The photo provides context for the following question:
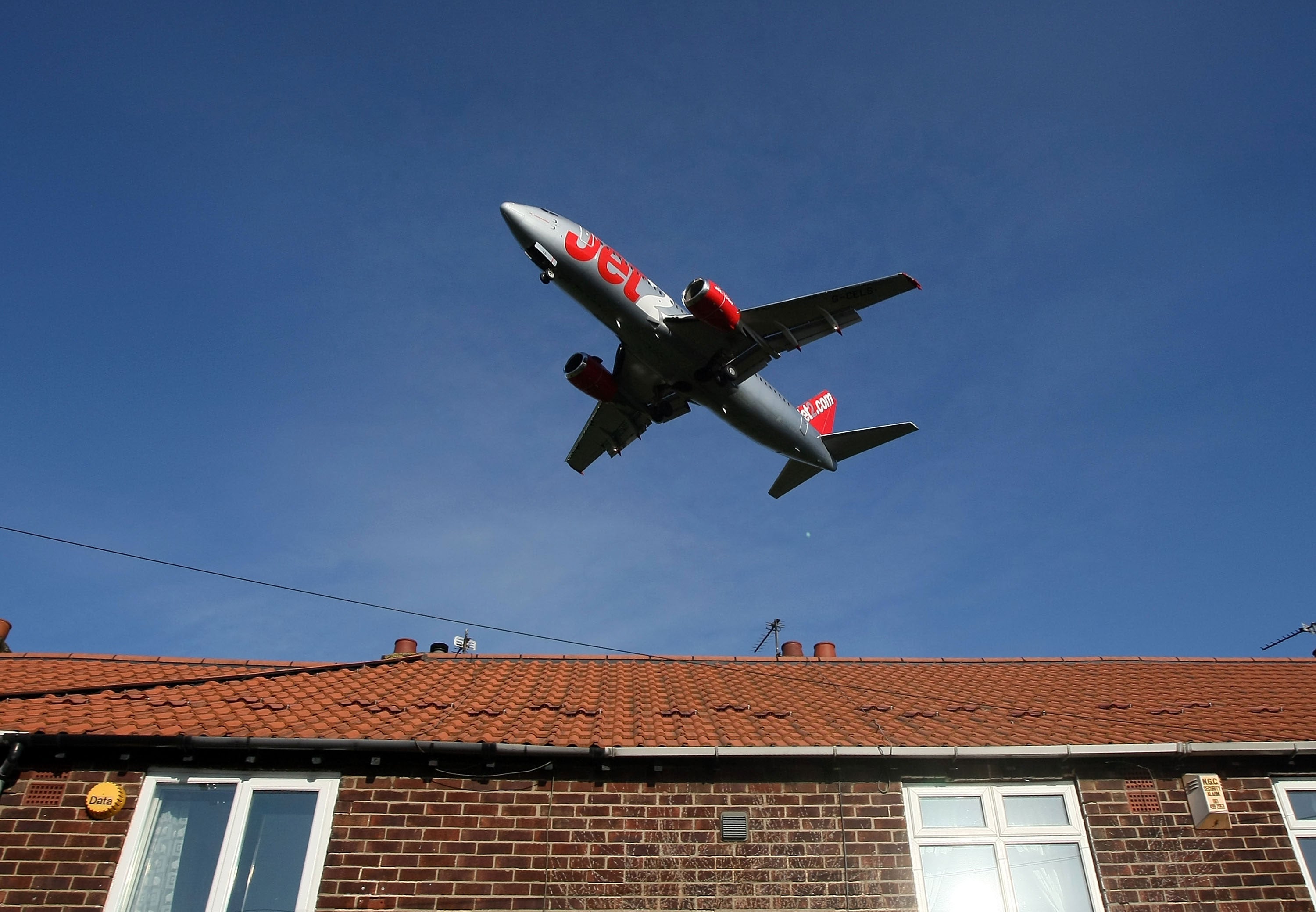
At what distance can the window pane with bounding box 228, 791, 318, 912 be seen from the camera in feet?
24.5

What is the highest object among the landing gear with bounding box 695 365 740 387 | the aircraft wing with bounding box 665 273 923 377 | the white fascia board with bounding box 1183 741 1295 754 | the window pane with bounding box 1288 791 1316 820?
the aircraft wing with bounding box 665 273 923 377

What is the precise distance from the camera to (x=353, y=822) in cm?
782

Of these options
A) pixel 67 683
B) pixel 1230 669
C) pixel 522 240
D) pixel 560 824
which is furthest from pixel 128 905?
pixel 1230 669

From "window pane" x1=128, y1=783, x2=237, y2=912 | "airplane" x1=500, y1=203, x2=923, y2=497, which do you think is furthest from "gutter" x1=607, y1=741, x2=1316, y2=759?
"airplane" x1=500, y1=203, x2=923, y2=497

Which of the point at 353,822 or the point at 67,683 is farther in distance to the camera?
the point at 67,683

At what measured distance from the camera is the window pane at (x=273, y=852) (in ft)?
24.5

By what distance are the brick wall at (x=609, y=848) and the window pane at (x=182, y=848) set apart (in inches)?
42.9

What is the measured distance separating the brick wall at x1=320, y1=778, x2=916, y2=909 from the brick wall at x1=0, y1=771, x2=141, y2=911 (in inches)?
76.6

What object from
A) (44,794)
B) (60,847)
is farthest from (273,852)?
(44,794)

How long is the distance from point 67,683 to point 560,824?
294 inches

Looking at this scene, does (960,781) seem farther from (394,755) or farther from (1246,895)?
(394,755)

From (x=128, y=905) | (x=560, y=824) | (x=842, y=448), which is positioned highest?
(x=842, y=448)

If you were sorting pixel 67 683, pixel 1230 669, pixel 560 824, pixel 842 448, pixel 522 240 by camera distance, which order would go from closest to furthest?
pixel 560 824, pixel 67 683, pixel 1230 669, pixel 522 240, pixel 842 448

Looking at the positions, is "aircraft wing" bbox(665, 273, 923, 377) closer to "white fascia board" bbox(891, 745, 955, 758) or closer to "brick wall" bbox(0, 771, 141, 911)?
"white fascia board" bbox(891, 745, 955, 758)
